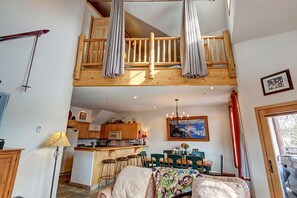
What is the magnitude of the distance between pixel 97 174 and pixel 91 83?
2.65m

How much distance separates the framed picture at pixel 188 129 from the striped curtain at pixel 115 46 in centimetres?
372

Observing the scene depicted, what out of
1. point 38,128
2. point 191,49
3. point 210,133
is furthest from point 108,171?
point 191,49

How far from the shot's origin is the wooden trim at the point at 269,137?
8.56 ft

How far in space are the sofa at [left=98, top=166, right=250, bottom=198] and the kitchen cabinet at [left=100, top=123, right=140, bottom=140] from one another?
172 inches

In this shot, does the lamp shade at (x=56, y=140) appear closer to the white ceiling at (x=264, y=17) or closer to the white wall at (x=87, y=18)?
the white wall at (x=87, y=18)

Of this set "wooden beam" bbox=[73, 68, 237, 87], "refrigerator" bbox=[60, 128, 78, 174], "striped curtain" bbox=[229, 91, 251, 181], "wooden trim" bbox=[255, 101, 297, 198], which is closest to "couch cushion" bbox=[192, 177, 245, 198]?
"wooden trim" bbox=[255, 101, 297, 198]

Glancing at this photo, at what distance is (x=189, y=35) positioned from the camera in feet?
12.0

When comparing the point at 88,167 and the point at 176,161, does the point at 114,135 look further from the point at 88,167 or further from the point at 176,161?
the point at 176,161

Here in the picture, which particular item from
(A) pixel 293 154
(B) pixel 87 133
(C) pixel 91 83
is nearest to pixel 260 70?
(A) pixel 293 154

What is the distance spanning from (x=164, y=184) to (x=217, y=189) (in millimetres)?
786

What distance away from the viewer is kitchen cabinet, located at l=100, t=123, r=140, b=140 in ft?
22.9

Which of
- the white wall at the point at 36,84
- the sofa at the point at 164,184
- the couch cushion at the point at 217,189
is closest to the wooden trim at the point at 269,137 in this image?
the sofa at the point at 164,184

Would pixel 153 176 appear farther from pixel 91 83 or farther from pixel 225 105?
pixel 225 105

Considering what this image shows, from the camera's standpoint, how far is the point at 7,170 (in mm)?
1845
